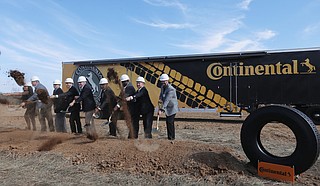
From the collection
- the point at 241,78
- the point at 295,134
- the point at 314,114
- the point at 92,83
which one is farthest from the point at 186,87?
the point at 295,134

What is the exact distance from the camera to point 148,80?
16375 mm

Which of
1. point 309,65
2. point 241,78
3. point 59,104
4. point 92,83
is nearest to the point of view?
point 59,104

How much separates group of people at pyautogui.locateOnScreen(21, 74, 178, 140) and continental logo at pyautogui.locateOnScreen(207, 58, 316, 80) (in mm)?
6822

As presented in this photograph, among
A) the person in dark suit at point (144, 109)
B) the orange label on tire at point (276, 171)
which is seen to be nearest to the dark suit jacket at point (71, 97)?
the person in dark suit at point (144, 109)

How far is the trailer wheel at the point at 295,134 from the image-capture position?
4.76 m

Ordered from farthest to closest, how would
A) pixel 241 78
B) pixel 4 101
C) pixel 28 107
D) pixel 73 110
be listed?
pixel 241 78 < pixel 28 107 < pixel 4 101 < pixel 73 110

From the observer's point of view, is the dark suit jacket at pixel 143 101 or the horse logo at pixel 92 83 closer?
the dark suit jacket at pixel 143 101

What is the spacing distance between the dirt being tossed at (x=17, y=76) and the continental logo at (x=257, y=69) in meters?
8.45

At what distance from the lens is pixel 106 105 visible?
8.49 meters

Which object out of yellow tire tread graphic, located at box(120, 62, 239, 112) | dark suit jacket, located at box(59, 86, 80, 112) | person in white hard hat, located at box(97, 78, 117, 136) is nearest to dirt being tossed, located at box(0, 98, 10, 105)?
dark suit jacket, located at box(59, 86, 80, 112)

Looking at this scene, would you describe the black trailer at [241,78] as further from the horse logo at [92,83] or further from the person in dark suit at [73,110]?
the person in dark suit at [73,110]

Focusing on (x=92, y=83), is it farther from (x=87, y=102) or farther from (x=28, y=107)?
(x=87, y=102)

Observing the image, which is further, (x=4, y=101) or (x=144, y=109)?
(x=4, y=101)

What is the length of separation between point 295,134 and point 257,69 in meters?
9.67
